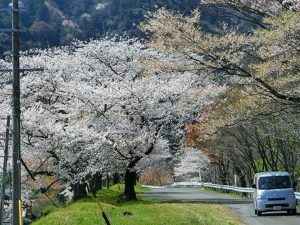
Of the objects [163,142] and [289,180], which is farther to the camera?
[163,142]

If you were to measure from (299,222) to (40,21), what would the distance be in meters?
152

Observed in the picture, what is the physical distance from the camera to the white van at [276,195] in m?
23.2

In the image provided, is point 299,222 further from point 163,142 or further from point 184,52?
point 163,142

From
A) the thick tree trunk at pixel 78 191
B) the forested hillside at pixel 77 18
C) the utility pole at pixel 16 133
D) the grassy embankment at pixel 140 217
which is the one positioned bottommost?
the grassy embankment at pixel 140 217

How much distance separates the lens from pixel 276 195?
23.0m

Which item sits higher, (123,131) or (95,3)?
(95,3)

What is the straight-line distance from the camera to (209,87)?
77.7 feet

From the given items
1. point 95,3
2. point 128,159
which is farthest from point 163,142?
point 95,3

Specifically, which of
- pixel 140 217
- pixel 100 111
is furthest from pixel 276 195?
pixel 100 111

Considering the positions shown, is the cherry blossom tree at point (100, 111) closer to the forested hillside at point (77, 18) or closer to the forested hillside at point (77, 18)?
the forested hillside at point (77, 18)

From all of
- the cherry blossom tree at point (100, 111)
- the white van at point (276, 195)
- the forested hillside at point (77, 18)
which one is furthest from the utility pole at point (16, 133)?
the forested hillside at point (77, 18)

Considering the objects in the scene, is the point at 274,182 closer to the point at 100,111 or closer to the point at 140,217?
the point at 140,217

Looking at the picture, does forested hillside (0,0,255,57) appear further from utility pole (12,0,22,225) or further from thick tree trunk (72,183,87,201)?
utility pole (12,0,22,225)

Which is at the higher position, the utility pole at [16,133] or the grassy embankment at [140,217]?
the utility pole at [16,133]
